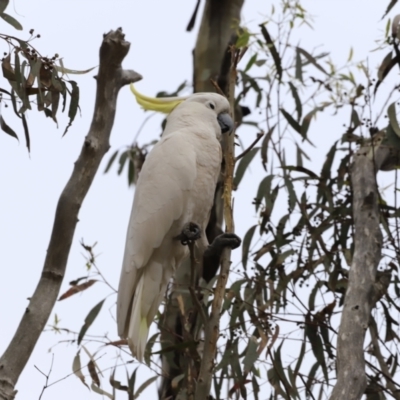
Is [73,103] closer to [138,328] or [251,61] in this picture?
[138,328]

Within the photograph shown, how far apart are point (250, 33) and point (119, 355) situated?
1.37 metres

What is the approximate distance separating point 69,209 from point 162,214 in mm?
525

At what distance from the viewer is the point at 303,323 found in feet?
8.94

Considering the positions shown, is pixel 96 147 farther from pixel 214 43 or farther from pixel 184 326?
pixel 214 43

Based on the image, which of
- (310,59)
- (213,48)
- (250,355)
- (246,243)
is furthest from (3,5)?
(213,48)

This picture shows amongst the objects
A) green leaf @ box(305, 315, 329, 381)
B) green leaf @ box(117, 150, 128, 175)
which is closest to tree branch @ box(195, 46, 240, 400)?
green leaf @ box(305, 315, 329, 381)

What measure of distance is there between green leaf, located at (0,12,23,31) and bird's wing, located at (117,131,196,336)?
0.68 metres

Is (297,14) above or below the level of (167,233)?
above

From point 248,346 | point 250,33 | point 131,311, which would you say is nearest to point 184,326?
point 131,311

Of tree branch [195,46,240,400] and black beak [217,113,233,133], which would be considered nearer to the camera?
tree branch [195,46,240,400]

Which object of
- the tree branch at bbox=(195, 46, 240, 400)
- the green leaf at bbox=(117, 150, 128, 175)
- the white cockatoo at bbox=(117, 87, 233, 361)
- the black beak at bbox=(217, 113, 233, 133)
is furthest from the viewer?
the green leaf at bbox=(117, 150, 128, 175)

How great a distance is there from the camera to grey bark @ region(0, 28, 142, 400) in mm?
1816

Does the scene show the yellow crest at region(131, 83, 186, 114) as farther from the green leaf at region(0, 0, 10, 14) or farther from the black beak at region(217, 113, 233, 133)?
the green leaf at region(0, 0, 10, 14)

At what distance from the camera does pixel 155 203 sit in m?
2.45
